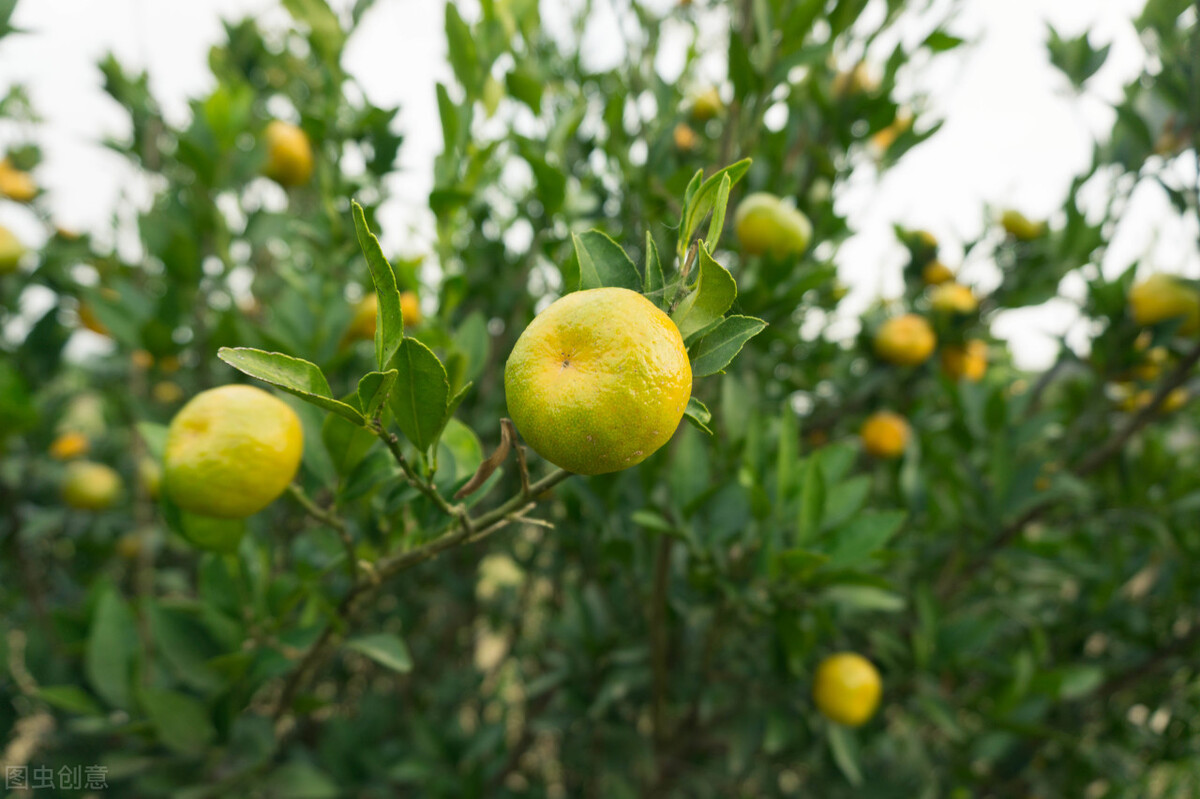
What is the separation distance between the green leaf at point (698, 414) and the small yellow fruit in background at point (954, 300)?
1.12 metres

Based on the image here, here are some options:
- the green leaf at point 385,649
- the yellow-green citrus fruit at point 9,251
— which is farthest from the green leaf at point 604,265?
the yellow-green citrus fruit at point 9,251

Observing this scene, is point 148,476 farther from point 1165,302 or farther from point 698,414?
point 1165,302

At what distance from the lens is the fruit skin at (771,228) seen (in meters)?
0.95

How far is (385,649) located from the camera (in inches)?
29.7

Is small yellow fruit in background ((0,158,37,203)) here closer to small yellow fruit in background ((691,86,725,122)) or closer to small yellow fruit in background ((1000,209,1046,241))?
small yellow fruit in background ((691,86,725,122))

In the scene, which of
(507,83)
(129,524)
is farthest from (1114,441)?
(129,524)

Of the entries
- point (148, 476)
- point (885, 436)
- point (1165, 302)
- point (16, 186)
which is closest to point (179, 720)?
point (148, 476)

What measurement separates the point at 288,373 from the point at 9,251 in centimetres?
151

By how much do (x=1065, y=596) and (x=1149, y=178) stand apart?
1.05 meters

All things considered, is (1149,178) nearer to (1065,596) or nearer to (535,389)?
(1065,596)

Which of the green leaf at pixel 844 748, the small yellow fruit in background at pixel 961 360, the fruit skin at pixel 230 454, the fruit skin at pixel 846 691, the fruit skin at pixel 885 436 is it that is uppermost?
the fruit skin at pixel 230 454

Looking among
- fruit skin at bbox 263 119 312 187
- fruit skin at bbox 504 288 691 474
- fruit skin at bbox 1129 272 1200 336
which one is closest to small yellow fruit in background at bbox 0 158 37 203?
fruit skin at bbox 263 119 312 187

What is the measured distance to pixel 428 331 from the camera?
2.59 ft

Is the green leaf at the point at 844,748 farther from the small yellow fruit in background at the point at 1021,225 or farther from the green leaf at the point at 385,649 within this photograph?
the small yellow fruit in background at the point at 1021,225
